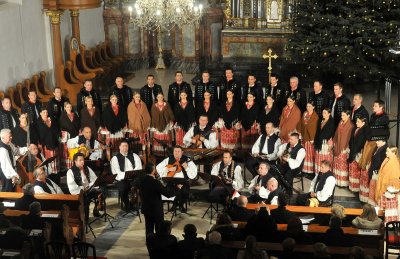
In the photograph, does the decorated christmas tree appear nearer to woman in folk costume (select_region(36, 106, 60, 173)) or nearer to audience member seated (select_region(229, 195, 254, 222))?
woman in folk costume (select_region(36, 106, 60, 173))

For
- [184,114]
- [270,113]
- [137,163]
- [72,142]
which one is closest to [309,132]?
[270,113]

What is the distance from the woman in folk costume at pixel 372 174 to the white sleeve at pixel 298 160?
1067 millimetres

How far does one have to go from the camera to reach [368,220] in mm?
9938

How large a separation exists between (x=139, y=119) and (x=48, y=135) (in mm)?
1837

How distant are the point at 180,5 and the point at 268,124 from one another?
185 inches

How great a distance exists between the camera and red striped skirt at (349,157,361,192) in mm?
12758

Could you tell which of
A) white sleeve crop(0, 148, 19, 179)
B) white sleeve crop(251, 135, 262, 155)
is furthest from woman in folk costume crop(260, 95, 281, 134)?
white sleeve crop(0, 148, 19, 179)

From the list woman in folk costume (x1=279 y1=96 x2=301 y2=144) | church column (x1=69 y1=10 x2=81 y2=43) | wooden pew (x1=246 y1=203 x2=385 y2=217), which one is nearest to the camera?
wooden pew (x1=246 y1=203 x2=385 y2=217)

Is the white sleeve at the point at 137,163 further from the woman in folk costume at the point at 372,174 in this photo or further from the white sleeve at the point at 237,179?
the woman in folk costume at the point at 372,174

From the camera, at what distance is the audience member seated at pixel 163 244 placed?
9.16m

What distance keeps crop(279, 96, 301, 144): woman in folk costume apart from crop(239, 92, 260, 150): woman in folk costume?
68 cm

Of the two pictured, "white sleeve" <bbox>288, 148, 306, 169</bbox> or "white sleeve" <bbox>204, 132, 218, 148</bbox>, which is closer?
"white sleeve" <bbox>288, 148, 306, 169</bbox>

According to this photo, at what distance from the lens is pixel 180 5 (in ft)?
54.6

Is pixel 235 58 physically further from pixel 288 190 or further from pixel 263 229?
pixel 263 229
